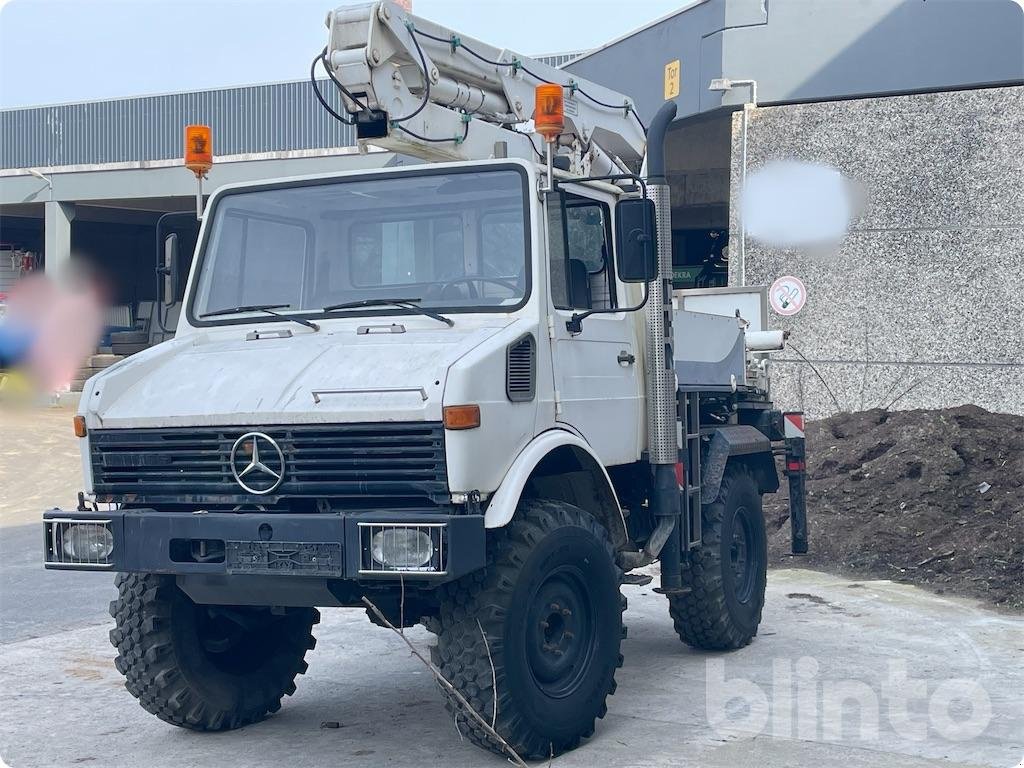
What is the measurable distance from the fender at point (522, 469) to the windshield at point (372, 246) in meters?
0.64

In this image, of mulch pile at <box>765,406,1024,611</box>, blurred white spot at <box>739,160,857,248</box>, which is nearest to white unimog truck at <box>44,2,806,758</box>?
mulch pile at <box>765,406,1024,611</box>

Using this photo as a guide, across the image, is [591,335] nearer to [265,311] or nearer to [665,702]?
[265,311]

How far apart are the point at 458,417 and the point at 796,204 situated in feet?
35.4

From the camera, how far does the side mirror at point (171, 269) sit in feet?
21.9

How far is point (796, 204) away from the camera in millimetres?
15055

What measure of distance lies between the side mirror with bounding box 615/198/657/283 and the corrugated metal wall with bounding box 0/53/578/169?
67.9 ft

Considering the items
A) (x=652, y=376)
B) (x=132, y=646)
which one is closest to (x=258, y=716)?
(x=132, y=646)

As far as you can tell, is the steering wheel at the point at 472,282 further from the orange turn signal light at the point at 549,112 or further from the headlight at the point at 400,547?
the headlight at the point at 400,547

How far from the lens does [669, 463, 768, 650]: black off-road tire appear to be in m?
7.55

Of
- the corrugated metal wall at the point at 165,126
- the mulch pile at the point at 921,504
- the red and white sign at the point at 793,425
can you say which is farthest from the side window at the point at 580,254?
the corrugated metal wall at the point at 165,126

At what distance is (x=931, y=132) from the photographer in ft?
47.1

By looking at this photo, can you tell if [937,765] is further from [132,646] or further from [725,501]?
[132,646]

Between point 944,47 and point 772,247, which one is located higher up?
point 944,47

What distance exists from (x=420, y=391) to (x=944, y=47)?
36.3 feet
